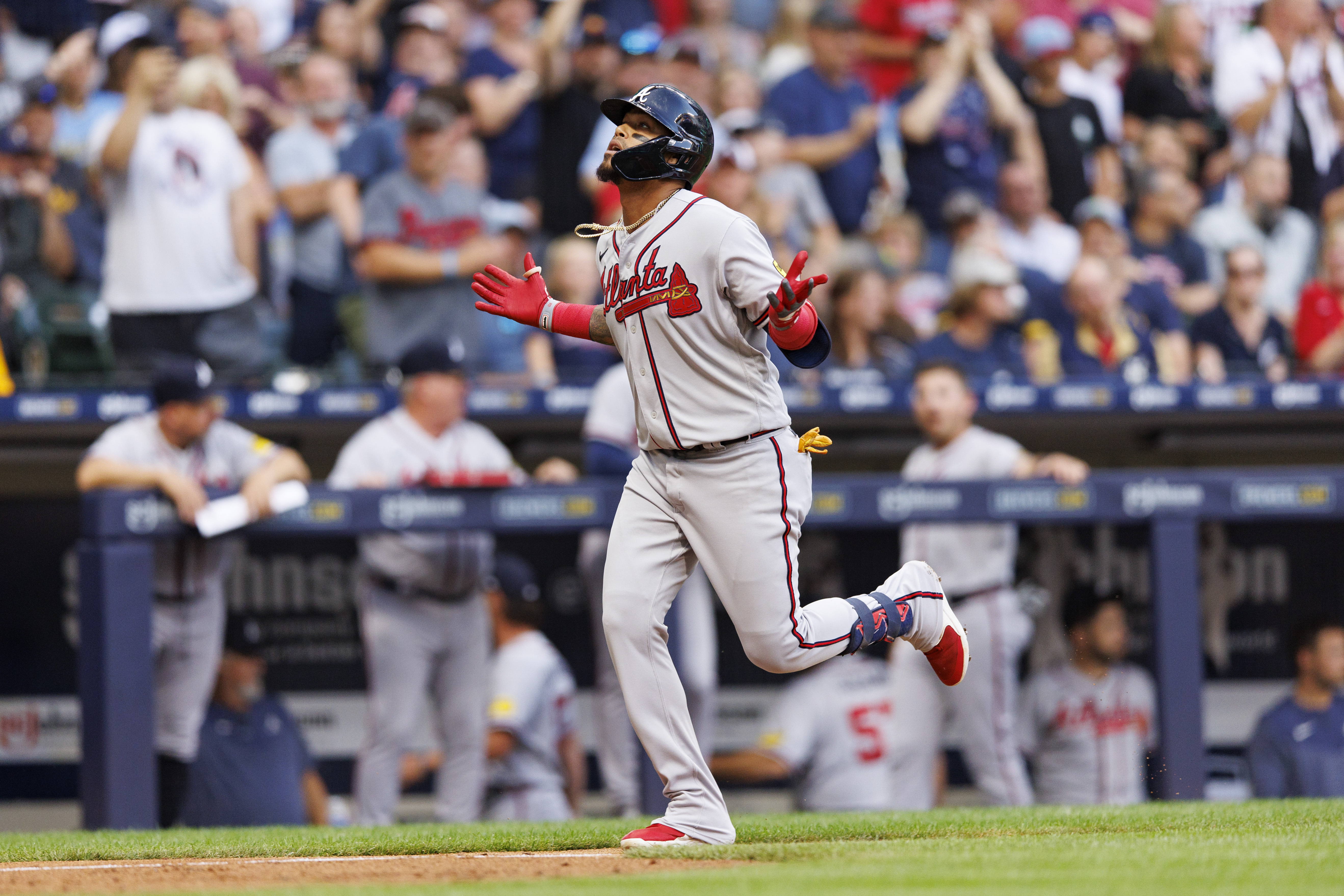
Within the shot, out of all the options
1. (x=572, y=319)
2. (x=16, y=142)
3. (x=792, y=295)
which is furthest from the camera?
(x=16, y=142)

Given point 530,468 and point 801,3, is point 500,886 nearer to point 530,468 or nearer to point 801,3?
point 530,468

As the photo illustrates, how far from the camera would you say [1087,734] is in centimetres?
689

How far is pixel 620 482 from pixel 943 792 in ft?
7.65

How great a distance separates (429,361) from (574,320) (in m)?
2.37

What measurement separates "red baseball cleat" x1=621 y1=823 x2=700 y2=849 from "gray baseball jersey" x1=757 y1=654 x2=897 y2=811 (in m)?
2.94

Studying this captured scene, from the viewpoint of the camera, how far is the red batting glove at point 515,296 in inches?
164

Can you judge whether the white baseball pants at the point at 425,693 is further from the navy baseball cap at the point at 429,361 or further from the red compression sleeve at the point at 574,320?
the red compression sleeve at the point at 574,320

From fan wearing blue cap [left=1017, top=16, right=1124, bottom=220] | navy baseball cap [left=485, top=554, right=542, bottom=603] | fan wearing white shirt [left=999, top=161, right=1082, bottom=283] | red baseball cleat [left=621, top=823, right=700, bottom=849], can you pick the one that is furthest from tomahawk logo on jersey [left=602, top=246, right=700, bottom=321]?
fan wearing blue cap [left=1017, top=16, right=1124, bottom=220]

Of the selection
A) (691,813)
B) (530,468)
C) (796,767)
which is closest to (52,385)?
(530,468)

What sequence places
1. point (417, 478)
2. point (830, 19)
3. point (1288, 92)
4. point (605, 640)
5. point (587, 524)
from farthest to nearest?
point (1288, 92) < point (830, 19) < point (417, 478) < point (587, 524) < point (605, 640)

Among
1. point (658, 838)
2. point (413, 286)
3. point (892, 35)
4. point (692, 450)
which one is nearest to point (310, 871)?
point (658, 838)

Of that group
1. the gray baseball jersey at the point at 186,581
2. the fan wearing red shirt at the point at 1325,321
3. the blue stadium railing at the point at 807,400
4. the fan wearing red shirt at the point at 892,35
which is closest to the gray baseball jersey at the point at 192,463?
the gray baseball jersey at the point at 186,581

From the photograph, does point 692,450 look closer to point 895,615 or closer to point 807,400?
point 895,615

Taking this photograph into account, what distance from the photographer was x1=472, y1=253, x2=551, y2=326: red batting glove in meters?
4.17
